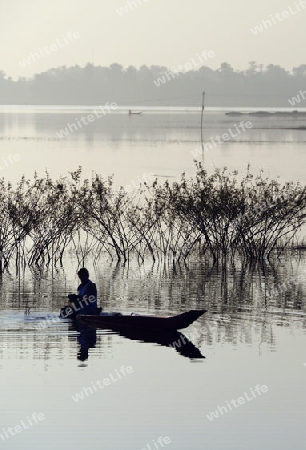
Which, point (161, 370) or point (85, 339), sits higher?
point (85, 339)

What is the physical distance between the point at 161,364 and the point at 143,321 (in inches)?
132

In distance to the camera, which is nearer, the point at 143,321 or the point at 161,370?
the point at 161,370

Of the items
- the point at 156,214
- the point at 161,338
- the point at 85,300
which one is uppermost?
the point at 156,214

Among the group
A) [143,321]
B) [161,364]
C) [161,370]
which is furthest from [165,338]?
[161,370]

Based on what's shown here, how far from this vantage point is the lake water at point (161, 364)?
848 inches

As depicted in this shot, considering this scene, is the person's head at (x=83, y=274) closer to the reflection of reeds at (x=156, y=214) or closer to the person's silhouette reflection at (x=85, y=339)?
the person's silhouette reflection at (x=85, y=339)

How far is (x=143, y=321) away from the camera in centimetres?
3041

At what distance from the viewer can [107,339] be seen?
30.0 meters

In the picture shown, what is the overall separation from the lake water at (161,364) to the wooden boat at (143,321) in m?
0.34

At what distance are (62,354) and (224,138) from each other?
107 m

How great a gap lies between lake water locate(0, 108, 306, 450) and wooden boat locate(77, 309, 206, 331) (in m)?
0.34

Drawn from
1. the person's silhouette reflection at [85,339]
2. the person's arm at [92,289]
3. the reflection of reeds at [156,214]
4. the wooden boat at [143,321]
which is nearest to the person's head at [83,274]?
the person's arm at [92,289]

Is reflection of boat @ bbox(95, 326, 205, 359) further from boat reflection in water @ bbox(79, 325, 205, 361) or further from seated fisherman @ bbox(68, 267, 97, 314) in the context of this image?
seated fisherman @ bbox(68, 267, 97, 314)

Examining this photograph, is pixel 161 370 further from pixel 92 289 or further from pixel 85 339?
pixel 92 289
